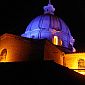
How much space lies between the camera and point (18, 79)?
18531 millimetres

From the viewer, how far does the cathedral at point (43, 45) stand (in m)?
29.8

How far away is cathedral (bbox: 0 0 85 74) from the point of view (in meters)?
29.8

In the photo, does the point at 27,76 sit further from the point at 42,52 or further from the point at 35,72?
the point at 42,52

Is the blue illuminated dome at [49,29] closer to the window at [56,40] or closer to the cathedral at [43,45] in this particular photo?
the cathedral at [43,45]

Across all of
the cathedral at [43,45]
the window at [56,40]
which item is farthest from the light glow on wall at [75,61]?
the window at [56,40]

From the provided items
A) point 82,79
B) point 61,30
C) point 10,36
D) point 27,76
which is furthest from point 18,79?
point 61,30

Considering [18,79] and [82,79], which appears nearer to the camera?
[18,79]

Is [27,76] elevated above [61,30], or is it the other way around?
[61,30]

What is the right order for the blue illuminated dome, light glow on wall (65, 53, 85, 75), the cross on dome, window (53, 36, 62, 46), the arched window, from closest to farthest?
the arched window, light glow on wall (65, 53, 85, 75), window (53, 36, 62, 46), the blue illuminated dome, the cross on dome

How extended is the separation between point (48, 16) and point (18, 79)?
26.9 m

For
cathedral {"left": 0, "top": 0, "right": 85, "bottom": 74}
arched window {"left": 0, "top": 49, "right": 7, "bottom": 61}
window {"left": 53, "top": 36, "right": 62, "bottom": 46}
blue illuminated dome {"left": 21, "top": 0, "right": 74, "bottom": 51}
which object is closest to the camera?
cathedral {"left": 0, "top": 0, "right": 85, "bottom": 74}

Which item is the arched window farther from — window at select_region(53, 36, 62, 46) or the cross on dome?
the cross on dome

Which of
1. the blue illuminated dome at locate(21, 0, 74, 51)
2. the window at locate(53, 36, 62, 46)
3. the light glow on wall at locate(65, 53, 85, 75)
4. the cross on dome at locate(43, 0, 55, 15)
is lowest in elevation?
the light glow on wall at locate(65, 53, 85, 75)

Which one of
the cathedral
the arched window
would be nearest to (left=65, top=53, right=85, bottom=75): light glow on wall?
the cathedral
